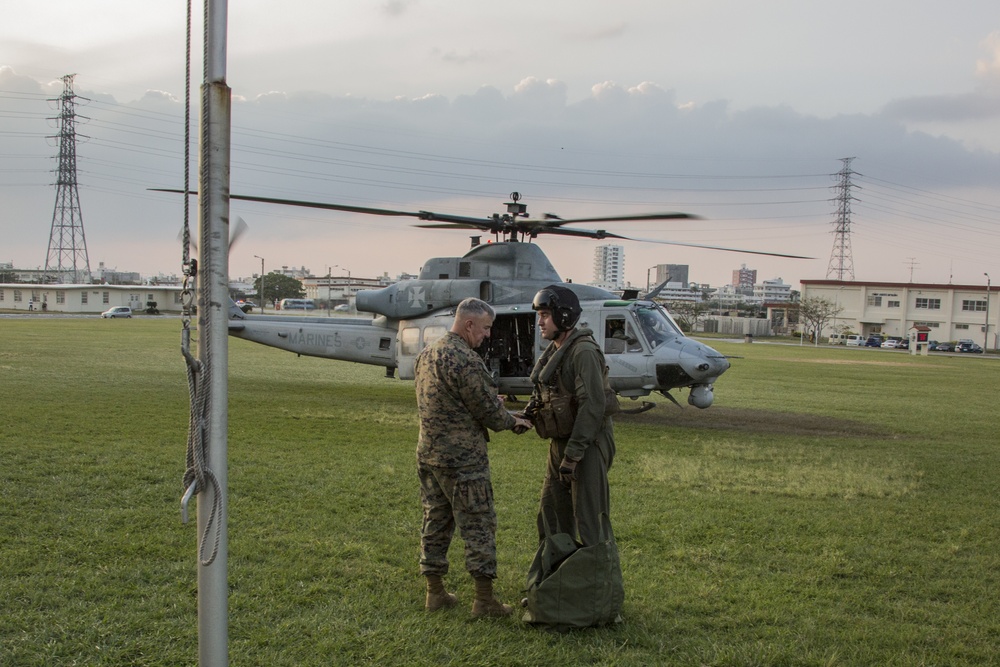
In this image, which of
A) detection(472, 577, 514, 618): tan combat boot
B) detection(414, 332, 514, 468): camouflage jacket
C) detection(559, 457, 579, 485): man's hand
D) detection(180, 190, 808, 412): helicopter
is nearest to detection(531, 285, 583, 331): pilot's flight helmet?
detection(414, 332, 514, 468): camouflage jacket

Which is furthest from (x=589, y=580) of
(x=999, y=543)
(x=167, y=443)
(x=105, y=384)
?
(x=105, y=384)

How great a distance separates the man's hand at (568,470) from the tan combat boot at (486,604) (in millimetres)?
779

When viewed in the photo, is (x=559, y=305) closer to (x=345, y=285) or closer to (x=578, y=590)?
(x=578, y=590)

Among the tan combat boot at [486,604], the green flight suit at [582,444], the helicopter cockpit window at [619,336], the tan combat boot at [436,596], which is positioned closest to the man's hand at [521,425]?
the green flight suit at [582,444]

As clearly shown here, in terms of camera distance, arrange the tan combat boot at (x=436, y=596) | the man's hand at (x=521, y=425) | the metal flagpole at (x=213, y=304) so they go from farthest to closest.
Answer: the man's hand at (x=521, y=425)
the tan combat boot at (x=436, y=596)
the metal flagpole at (x=213, y=304)

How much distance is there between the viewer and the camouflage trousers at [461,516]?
4660mm

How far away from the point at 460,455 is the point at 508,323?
28.0ft

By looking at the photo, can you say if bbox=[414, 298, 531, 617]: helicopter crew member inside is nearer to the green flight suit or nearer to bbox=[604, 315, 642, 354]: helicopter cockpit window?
the green flight suit

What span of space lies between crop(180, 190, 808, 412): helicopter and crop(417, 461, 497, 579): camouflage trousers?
650 cm

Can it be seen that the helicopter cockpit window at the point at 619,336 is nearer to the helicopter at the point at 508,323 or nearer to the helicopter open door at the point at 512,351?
the helicopter at the point at 508,323

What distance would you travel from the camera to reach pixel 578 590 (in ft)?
14.8

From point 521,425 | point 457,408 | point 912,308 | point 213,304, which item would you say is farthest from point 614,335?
point 912,308

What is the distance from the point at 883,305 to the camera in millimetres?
78688

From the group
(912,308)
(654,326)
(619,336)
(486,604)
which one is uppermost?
(912,308)
